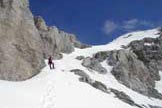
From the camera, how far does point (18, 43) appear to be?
4253 cm

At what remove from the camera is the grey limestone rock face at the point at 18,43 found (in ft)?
128

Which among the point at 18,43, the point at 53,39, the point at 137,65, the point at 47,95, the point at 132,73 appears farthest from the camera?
the point at 53,39

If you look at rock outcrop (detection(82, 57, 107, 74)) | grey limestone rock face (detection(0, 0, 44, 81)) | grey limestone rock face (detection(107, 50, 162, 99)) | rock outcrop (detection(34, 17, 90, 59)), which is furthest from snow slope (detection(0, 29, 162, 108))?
rock outcrop (detection(34, 17, 90, 59))

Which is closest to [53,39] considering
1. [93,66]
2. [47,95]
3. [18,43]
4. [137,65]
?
[93,66]

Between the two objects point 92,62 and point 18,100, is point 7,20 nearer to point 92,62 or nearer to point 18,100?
point 18,100

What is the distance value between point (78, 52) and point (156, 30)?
1569 inches

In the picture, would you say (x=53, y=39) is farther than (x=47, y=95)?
Yes

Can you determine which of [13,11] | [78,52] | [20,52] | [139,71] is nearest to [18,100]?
[20,52]

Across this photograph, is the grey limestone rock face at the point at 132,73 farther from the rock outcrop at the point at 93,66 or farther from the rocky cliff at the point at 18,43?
the rocky cliff at the point at 18,43

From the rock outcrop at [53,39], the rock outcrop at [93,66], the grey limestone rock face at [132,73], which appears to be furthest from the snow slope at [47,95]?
the rock outcrop at [53,39]

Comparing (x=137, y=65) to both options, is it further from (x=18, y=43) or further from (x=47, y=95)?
(x=47, y=95)

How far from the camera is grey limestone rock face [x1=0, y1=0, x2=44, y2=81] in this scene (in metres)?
38.9

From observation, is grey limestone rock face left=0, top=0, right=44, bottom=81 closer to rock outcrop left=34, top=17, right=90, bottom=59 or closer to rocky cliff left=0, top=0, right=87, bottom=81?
rocky cliff left=0, top=0, right=87, bottom=81

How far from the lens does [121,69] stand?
72438 millimetres
